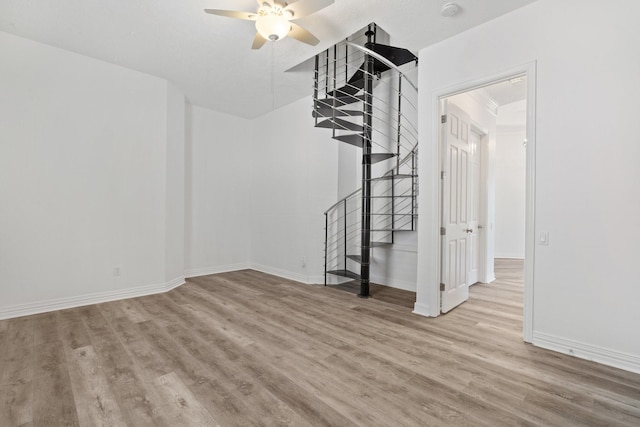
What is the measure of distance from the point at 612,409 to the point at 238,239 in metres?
5.62

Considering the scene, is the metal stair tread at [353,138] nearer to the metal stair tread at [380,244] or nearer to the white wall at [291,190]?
the white wall at [291,190]

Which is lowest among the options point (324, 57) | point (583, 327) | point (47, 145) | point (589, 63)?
point (583, 327)

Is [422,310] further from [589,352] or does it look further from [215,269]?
[215,269]

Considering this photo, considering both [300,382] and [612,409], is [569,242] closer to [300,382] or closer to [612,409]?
[612,409]

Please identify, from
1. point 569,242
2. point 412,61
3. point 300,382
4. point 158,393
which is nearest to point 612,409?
point 569,242

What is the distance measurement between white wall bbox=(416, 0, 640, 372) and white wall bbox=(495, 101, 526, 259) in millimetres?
5410

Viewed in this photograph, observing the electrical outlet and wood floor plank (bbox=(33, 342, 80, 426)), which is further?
the electrical outlet

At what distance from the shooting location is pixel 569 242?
97.5 inches

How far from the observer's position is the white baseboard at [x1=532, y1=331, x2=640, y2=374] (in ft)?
7.25

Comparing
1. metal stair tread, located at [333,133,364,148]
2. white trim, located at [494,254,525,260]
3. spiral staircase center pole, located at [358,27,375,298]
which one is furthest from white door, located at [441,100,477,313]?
white trim, located at [494,254,525,260]

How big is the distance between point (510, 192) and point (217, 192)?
7.28m

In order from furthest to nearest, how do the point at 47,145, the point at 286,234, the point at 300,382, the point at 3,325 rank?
the point at 286,234 → the point at 47,145 → the point at 3,325 → the point at 300,382

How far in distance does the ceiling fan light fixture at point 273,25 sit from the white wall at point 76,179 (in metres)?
2.59

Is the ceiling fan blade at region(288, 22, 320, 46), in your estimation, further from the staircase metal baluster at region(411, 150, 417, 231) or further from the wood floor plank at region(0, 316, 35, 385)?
the wood floor plank at region(0, 316, 35, 385)
